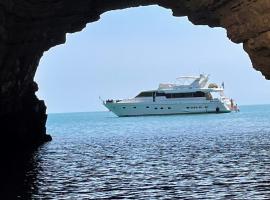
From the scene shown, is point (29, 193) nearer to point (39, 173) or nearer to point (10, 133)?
point (39, 173)

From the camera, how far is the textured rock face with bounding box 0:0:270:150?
29734 millimetres

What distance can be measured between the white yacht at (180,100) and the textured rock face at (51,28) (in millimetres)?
81774

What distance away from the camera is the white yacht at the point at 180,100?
441 ft

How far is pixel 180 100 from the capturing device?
136m

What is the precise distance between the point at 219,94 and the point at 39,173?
376 feet

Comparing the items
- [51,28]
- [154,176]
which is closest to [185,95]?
[51,28]

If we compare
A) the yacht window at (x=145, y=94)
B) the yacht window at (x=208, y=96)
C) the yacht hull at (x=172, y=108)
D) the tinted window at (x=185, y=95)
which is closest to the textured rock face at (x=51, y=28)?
the yacht window at (x=145, y=94)

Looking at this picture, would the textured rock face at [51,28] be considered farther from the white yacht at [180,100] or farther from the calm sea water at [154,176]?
the white yacht at [180,100]

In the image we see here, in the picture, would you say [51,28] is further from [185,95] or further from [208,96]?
[208,96]

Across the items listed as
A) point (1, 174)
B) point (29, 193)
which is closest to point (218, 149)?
point (1, 174)

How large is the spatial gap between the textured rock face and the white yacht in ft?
268

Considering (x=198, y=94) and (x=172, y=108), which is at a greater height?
(x=198, y=94)

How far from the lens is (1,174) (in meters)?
32.2

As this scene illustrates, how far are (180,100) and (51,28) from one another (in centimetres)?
9645
